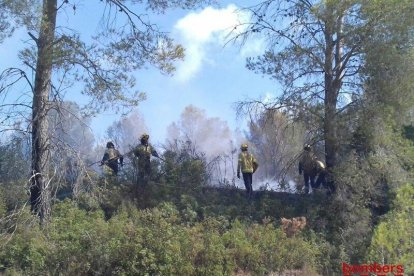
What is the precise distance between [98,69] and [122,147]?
614 cm

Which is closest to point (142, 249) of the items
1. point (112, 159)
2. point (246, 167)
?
point (112, 159)

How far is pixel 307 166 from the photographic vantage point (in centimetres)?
2041

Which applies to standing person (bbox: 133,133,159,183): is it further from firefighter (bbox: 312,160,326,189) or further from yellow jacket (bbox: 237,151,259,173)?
firefighter (bbox: 312,160,326,189)

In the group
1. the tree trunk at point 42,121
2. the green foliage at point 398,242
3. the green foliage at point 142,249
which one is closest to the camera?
the green foliage at point 398,242

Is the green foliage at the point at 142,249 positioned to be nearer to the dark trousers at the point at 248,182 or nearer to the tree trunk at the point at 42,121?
the tree trunk at the point at 42,121

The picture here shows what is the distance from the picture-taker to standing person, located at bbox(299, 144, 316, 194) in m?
20.2

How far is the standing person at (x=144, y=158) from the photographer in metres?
19.1

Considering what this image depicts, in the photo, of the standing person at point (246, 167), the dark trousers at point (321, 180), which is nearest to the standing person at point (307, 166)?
the dark trousers at point (321, 180)

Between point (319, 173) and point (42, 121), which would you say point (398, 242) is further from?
point (42, 121)

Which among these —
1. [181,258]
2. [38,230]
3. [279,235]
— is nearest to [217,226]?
[279,235]

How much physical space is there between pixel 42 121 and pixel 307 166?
8.12m

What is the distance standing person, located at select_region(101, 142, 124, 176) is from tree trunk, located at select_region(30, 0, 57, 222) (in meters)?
2.92

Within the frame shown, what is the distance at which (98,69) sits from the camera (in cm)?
1655

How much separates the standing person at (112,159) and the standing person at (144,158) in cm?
61
